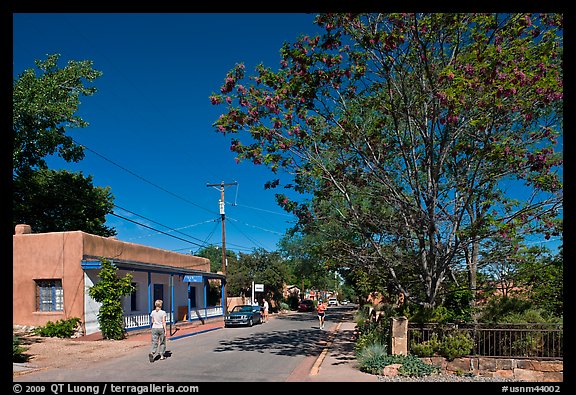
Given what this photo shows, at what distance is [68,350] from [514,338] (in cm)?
1306

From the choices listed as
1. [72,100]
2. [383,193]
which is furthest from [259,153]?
[72,100]

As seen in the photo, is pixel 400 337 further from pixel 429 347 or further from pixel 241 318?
pixel 241 318

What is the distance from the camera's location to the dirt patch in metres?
13.9

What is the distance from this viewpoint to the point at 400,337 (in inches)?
469

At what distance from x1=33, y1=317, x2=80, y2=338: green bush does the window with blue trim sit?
1.25 meters

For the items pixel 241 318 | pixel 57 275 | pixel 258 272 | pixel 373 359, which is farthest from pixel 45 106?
pixel 258 272

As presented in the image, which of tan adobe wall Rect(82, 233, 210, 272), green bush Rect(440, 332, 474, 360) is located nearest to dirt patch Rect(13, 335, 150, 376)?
tan adobe wall Rect(82, 233, 210, 272)

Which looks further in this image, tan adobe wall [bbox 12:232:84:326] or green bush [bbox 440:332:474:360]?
tan adobe wall [bbox 12:232:84:326]

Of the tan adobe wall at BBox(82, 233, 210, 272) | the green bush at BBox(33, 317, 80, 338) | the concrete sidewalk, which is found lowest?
the green bush at BBox(33, 317, 80, 338)

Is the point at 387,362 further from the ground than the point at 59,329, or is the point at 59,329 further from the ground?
the point at 387,362

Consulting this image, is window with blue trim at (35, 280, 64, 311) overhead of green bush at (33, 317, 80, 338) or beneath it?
overhead

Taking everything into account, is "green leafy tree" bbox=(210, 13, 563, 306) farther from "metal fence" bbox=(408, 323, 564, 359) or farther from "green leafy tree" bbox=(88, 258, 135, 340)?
"green leafy tree" bbox=(88, 258, 135, 340)
